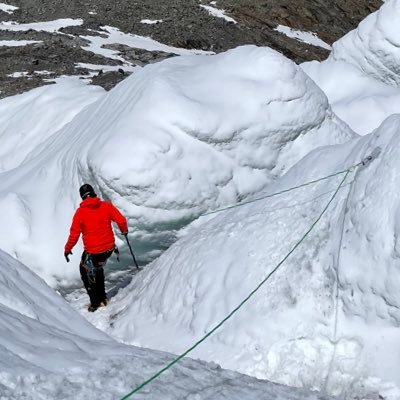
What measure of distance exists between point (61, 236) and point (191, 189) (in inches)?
83.6

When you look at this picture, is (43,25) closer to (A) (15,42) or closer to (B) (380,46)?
(A) (15,42)

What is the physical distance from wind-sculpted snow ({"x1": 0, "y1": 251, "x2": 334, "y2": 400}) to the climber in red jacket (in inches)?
111

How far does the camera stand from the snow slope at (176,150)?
363 inches

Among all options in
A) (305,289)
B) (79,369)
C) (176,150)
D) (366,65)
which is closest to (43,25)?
(366,65)

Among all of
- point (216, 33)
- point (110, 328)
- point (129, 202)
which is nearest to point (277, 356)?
point (110, 328)

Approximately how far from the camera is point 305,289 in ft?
23.5

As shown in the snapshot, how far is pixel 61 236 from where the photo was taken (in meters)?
10.1

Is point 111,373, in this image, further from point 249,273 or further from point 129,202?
point 129,202

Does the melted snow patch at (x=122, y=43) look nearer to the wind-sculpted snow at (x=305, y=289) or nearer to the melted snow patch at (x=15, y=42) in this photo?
the melted snow patch at (x=15, y=42)

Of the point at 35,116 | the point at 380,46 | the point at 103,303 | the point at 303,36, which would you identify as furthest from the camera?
the point at 303,36

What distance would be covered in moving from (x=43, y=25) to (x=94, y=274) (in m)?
35.6

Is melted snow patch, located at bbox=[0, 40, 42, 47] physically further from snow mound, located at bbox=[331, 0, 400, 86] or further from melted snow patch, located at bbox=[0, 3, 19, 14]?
snow mound, located at bbox=[331, 0, 400, 86]

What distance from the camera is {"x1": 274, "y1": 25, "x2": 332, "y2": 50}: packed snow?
50.1 metres

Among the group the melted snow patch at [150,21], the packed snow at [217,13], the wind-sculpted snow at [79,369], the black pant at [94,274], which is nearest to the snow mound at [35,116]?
the black pant at [94,274]
